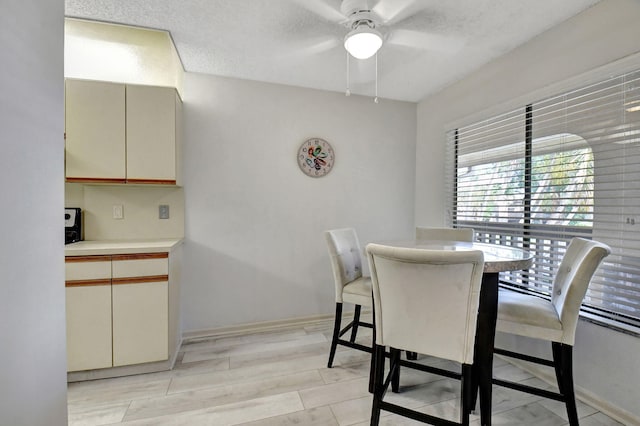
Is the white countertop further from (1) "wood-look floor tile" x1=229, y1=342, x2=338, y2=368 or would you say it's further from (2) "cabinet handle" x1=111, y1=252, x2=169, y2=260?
(1) "wood-look floor tile" x1=229, y1=342, x2=338, y2=368

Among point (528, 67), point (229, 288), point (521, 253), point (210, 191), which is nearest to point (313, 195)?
point (210, 191)

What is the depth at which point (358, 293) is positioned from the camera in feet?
6.67

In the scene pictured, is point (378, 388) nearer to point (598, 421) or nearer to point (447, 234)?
point (598, 421)

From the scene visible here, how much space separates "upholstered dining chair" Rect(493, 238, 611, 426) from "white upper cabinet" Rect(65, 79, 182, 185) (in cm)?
257

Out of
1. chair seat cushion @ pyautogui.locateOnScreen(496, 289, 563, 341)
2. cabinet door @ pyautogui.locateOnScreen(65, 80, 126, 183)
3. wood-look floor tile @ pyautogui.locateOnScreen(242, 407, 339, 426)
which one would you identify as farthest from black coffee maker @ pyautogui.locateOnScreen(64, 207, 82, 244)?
chair seat cushion @ pyautogui.locateOnScreen(496, 289, 563, 341)

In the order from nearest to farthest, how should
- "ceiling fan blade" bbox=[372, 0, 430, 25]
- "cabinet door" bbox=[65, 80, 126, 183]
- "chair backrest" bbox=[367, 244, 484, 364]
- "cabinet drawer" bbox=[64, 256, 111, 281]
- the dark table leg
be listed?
"chair backrest" bbox=[367, 244, 484, 364]
the dark table leg
"ceiling fan blade" bbox=[372, 0, 430, 25]
"cabinet drawer" bbox=[64, 256, 111, 281]
"cabinet door" bbox=[65, 80, 126, 183]

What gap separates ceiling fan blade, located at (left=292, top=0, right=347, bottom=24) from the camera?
5.55ft


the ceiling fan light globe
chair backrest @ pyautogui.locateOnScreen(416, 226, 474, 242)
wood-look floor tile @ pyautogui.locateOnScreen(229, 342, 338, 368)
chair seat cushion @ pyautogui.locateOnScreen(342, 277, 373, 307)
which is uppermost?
the ceiling fan light globe

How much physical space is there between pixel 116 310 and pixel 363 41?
2495mm

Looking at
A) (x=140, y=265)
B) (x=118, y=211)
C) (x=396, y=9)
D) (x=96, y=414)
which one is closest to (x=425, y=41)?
(x=396, y=9)

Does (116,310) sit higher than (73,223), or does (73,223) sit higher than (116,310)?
(73,223)

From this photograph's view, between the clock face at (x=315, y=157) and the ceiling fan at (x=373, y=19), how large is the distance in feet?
3.77

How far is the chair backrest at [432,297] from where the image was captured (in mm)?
1209

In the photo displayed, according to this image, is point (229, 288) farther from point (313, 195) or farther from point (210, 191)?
point (313, 195)
